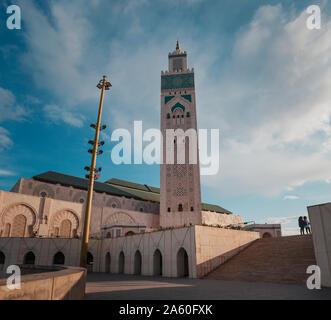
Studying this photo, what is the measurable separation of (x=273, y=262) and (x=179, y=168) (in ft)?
88.5

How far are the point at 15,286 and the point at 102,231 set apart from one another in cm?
3175

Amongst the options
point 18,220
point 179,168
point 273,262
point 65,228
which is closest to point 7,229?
point 18,220

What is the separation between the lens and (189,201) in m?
37.8

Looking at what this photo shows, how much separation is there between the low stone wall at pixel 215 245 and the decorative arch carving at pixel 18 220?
2201cm

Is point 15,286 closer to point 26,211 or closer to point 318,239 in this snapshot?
point 318,239

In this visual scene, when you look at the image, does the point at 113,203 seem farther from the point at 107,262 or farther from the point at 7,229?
the point at 107,262

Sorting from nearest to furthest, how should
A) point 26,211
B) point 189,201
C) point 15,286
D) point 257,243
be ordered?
point 15,286 → point 257,243 → point 26,211 → point 189,201

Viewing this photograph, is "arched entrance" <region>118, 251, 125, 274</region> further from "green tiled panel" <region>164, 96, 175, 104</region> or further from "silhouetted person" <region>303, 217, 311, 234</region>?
"green tiled panel" <region>164, 96, 175, 104</region>

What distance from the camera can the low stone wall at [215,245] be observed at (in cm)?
1438

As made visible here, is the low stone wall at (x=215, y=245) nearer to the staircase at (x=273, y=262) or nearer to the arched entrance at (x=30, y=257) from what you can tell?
the staircase at (x=273, y=262)

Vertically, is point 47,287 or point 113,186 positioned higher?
point 113,186

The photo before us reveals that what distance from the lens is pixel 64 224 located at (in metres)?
31.1

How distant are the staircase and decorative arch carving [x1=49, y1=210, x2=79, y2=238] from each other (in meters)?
22.6

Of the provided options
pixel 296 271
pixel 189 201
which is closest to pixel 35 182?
pixel 189 201
